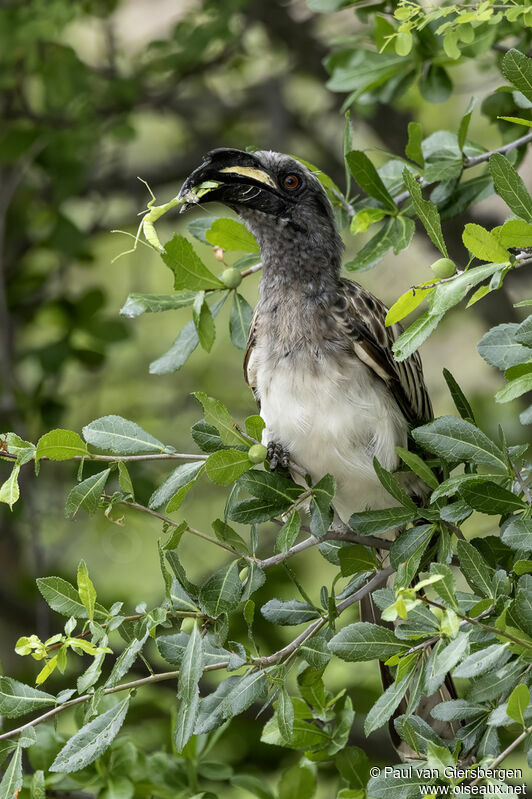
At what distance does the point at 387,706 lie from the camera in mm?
1921

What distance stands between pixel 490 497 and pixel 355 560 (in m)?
0.43

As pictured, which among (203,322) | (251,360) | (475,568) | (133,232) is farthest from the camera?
(133,232)

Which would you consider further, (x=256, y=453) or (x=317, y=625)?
(x=317, y=625)

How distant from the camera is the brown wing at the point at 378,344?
2.72 metres

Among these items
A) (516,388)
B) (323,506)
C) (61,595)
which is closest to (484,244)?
(516,388)

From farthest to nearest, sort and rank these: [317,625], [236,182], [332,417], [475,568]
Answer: [332,417]
[236,182]
[317,625]
[475,568]

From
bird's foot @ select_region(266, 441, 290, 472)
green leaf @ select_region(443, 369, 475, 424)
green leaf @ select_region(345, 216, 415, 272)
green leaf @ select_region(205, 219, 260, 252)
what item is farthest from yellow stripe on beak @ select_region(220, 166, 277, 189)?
green leaf @ select_region(443, 369, 475, 424)

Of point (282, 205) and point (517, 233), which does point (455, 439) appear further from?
point (282, 205)

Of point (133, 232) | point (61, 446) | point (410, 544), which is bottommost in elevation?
point (133, 232)

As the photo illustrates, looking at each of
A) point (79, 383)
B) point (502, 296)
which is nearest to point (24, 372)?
point (79, 383)

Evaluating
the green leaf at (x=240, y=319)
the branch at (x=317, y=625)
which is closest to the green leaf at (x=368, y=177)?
the green leaf at (x=240, y=319)

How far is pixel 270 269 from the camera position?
2787 millimetres

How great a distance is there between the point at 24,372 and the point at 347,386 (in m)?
3.43

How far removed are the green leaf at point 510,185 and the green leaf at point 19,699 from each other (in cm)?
125
